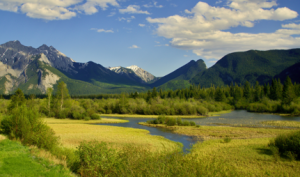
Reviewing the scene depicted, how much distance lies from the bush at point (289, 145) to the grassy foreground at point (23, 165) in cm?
1965

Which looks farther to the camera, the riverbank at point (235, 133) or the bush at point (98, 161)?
the riverbank at point (235, 133)

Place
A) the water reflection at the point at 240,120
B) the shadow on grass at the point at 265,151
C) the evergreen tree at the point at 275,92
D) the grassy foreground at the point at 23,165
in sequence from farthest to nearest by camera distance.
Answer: the evergreen tree at the point at 275,92
the water reflection at the point at 240,120
the shadow on grass at the point at 265,151
the grassy foreground at the point at 23,165

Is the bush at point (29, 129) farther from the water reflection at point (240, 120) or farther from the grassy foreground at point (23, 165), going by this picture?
the water reflection at point (240, 120)

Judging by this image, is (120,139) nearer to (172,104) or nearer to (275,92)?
(172,104)

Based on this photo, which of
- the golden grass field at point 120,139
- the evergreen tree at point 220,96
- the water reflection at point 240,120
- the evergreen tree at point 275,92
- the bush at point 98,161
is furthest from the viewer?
the evergreen tree at point 220,96

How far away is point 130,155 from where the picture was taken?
36.2 ft

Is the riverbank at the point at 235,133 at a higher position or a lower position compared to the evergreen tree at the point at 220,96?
lower

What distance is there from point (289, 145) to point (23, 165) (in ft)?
74.9

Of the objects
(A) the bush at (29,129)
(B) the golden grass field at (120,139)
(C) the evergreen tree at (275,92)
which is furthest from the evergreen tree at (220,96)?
(A) the bush at (29,129)

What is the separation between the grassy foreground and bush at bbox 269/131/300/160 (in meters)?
19.6

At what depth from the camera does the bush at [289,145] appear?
64.0 ft

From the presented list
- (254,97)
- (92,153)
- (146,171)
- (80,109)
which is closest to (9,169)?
(92,153)

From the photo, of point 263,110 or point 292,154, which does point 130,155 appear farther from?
point 263,110

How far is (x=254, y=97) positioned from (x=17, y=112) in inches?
5020
